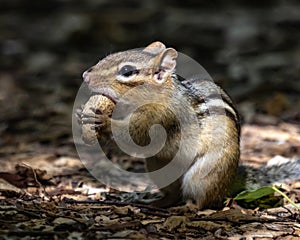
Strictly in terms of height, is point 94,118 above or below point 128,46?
below

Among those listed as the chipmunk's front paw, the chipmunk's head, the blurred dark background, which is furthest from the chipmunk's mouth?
the blurred dark background

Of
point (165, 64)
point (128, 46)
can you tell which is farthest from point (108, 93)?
point (128, 46)

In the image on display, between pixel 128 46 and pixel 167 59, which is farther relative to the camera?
pixel 128 46

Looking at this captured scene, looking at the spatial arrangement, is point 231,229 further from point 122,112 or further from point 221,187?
point 122,112

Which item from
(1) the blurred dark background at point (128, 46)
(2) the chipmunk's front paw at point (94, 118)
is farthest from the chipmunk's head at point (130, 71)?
(1) the blurred dark background at point (128, 46)

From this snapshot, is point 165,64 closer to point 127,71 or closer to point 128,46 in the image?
point 127,71

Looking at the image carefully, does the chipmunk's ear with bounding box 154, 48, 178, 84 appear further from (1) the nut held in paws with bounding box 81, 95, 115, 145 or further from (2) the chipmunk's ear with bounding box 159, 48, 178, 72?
(1) the nut held in paws with bounding box 81, 95, 115, 145

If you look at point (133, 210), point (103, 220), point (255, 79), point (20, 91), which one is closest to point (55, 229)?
point (103, 220)
